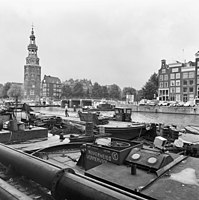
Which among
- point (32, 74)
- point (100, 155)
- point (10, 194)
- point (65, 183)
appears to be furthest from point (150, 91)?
point (65, 183)

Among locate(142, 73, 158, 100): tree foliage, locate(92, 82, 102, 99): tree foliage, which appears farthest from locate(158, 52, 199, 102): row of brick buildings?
locate(92, 82, 102, 99): tree foliage

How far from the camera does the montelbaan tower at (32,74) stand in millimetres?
136875

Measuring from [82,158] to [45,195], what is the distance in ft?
9.08

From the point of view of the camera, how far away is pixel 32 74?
13738cm

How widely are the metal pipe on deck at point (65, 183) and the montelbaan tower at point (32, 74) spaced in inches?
5378

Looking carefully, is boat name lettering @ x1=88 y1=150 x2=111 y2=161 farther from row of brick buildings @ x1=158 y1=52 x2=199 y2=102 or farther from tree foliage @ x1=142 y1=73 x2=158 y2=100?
tree foliage @ x1=142 y1=73 x2=158 y2=100

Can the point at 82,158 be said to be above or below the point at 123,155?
below

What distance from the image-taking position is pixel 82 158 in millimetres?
7465

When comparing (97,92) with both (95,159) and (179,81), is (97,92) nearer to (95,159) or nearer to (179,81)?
(179,81)

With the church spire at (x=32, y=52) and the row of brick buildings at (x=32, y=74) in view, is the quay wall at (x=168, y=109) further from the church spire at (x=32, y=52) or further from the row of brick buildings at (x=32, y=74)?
the church spire at (x=32, y=52)

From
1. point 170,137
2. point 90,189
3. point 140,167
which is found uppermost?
point 90,189

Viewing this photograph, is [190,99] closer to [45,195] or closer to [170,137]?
[170,137]

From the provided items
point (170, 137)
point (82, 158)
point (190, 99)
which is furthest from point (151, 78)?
point (82, 158)

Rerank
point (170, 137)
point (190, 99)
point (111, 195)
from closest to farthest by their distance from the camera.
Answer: point (111, 195), point (170, 137), point (190, 99)
